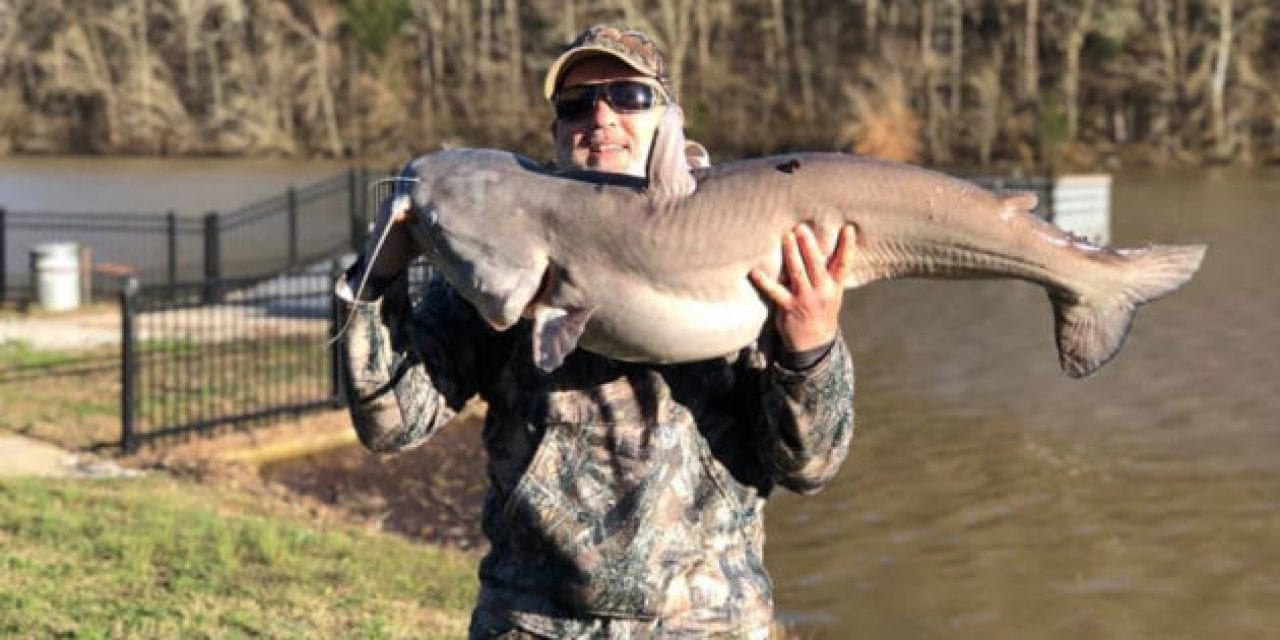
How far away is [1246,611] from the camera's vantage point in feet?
24.8

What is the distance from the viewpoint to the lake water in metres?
7.65

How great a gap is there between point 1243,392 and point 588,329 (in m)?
11.3

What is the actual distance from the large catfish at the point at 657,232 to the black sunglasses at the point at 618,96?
0.11 m

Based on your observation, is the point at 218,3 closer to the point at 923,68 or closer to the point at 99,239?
the point at 923,68

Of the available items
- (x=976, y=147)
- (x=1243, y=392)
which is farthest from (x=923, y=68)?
(x=1243, y=392)

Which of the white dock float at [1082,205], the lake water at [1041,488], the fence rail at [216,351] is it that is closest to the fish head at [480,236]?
the fence rail at [216,351]

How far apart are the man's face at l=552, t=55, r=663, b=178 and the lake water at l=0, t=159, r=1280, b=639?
4.83 metres

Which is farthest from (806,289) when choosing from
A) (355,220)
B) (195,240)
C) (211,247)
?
(195,240)

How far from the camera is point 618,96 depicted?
2842 millimetres

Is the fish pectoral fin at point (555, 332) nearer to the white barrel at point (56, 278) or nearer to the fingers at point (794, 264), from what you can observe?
the fingers at point (794, 264)

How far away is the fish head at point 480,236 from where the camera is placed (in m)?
2.68

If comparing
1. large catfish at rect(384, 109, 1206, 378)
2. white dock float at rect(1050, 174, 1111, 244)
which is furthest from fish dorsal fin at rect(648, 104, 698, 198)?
white dock float at rect(1050, 174, 1111, 244)

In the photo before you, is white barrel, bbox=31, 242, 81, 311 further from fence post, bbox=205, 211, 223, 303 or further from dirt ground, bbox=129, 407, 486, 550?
dirt ground, bbox=129, 407, 486, 550

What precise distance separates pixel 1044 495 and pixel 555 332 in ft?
25.2
